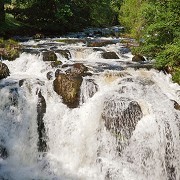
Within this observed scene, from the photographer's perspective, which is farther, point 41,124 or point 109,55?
point 109,55

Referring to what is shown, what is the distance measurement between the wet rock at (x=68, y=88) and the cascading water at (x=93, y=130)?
231 mm

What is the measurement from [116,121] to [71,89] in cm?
330

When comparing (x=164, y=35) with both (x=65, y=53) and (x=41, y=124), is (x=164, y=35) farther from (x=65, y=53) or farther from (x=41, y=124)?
(x=41, y=124)

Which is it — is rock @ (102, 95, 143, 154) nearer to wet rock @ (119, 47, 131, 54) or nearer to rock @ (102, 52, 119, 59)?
rock @ (102, 52, 119, 59)

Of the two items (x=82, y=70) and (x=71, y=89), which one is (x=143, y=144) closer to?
(x=71, y=89)

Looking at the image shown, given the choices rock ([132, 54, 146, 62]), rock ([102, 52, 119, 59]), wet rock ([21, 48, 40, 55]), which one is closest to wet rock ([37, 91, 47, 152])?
wet rock ([21, 48, 40, 55])

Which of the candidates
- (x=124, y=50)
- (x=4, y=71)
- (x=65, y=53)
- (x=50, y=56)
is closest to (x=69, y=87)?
(x=4, y=71)

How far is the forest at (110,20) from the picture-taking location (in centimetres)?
2111

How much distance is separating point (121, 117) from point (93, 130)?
1488mm

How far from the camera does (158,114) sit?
1689cm

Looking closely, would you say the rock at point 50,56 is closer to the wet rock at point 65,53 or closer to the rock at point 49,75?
the wet rock at point 65,53

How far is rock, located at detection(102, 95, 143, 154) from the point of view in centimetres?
1648

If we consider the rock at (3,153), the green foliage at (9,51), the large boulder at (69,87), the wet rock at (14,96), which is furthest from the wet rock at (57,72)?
the rock at (3,153)

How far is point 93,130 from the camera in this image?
1703 cm
